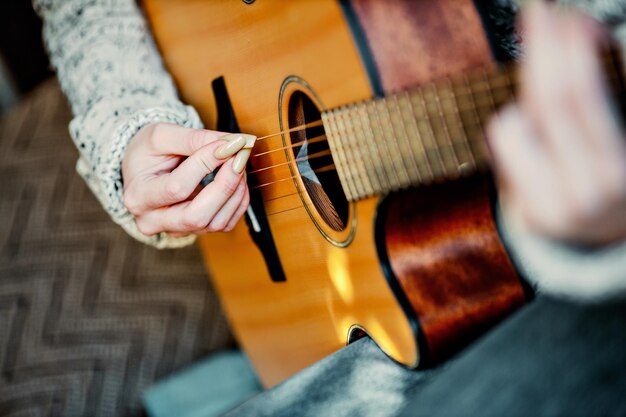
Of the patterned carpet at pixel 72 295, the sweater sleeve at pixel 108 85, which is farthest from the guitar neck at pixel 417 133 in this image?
the patterned carpet at pixel 72 295

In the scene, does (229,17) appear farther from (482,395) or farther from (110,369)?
(110,369)

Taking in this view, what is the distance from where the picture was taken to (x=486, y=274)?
667mm

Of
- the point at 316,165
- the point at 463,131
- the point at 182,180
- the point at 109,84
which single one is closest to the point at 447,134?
the point at 463,131

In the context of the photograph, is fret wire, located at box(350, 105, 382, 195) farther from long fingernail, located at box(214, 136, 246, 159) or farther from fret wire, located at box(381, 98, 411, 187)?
long fingernail, located at box(214, 136, 246, 159)

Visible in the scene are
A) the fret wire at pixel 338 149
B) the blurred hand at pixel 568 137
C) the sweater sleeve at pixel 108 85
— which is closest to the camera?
the blurred hand at pixel 568 137

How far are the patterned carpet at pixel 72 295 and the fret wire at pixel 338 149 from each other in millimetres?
739

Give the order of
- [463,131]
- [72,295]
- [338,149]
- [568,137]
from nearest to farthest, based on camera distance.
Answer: [568,137] → [463,131] → [338,149] → [72,295]

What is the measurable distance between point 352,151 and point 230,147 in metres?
0.15

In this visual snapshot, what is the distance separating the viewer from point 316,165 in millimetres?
732

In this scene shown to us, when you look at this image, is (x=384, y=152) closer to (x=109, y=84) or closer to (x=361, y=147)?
(x=361, y=147)

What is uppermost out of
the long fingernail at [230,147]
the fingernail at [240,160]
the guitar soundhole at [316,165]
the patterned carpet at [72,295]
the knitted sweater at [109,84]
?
the knitted sweater at [109,84]

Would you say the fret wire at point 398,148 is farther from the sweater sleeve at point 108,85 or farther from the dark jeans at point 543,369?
the sweater sleeve at point 108,85

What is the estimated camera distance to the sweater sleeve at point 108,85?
78 centimetres

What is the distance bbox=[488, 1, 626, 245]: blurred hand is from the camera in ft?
1.37
